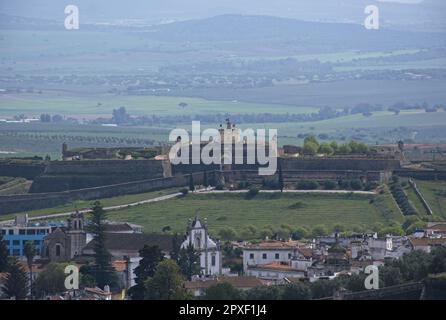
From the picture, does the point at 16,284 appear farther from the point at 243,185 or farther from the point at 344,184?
the point at 344,184

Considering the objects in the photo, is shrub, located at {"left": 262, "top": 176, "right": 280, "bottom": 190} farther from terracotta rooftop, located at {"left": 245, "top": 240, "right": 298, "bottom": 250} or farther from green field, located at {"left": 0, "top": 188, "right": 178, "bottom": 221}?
terracotta rooftop, located at {"left": 245, "top": 240, "right": 298, "bottom": 250}

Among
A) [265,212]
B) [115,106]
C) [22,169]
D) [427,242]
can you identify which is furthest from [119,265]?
[115,106]

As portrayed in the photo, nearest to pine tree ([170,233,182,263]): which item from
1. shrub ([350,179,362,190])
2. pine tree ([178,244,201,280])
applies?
pine tree ([178,244,201,280])

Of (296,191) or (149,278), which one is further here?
(296,191)

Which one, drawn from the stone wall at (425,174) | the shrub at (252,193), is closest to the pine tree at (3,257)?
the shrub at (252,193)

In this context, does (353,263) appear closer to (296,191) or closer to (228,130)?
(296,191)

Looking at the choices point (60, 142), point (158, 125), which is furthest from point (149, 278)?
point (158, 125)

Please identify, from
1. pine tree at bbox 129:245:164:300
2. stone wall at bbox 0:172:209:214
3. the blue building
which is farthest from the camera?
stone wall at bbox 0:172:209:214

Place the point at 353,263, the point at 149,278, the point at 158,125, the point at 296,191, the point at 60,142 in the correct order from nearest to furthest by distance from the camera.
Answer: the point at 149,278 < the point at 353,263 < the point at 296,191 < the point at 60,142 < the point at 158,125
